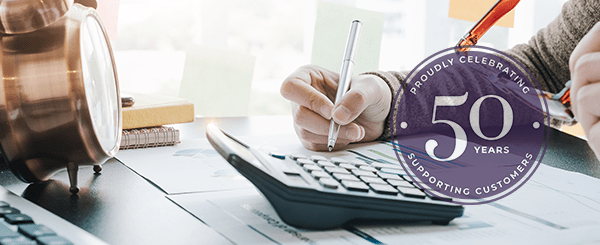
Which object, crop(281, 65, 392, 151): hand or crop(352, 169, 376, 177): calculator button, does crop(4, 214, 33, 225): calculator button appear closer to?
crop(352, 169, 376, 177): calculator button

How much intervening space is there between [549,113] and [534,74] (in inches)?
15.9

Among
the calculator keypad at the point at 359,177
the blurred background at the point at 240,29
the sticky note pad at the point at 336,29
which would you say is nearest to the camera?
the calculator keypad at the point at 359,177

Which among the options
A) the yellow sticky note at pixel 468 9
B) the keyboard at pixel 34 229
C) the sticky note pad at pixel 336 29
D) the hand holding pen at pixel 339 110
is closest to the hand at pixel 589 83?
the hand holding pen at pixel 339 110

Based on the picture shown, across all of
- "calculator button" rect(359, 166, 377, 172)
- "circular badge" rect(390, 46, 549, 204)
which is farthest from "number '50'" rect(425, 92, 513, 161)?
"calculator button" rect(359, 166, 377, 172)

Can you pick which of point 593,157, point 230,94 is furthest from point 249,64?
point 593,157

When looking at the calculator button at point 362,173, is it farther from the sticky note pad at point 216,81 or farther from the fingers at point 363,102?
the sticky note pad at point 216,81

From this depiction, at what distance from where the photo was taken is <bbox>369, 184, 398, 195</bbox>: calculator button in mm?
301

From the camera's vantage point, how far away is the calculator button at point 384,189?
301 mm

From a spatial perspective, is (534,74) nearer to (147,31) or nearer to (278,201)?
(278,201)

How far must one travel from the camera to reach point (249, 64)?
1.23 metres

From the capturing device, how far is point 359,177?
0.33 meters

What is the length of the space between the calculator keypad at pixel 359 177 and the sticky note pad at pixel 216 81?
0.87 m

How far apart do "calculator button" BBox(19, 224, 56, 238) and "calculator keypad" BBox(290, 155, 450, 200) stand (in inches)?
6.0

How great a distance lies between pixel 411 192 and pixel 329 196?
0.07m
